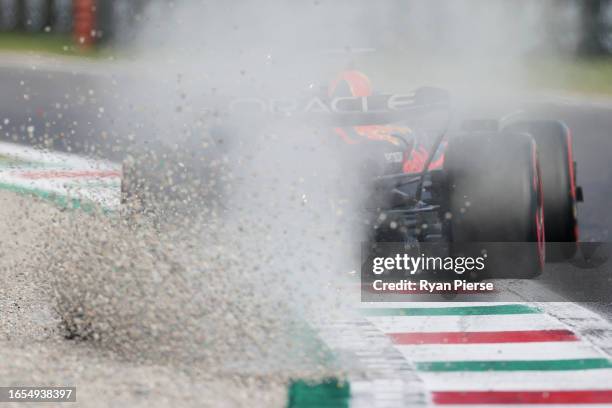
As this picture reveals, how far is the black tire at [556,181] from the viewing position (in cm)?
590

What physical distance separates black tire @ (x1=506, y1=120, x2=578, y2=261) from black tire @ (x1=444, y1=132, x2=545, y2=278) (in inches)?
24.8

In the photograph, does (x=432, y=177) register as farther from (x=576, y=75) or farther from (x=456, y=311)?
(x=576, y=75)

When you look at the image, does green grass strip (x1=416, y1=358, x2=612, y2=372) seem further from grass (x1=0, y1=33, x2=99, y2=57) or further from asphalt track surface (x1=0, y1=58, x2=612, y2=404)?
grass (x1=0, y1=33, x2=99, y2=57)

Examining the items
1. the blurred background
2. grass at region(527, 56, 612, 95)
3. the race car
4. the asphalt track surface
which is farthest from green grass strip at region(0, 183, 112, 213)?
grass at region(527, 56, 612, 95)

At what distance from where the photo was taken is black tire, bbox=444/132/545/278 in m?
5.18

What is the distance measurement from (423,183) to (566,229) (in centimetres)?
83

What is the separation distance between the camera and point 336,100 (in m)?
5.33

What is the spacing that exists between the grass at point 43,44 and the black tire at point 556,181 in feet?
44.9

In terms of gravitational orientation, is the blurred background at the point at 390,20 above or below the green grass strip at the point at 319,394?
above

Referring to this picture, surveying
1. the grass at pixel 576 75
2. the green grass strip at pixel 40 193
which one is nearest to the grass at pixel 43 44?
the grass at pixel 576 75

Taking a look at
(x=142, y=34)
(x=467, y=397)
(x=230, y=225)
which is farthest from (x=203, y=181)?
(x=142, y=34)

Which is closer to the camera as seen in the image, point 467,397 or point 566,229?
point 467,397

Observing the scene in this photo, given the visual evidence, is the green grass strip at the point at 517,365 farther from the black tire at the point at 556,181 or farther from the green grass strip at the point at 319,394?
the black tire at the point at 556,181

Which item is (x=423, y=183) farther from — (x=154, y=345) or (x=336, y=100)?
(x=154, y=345)
